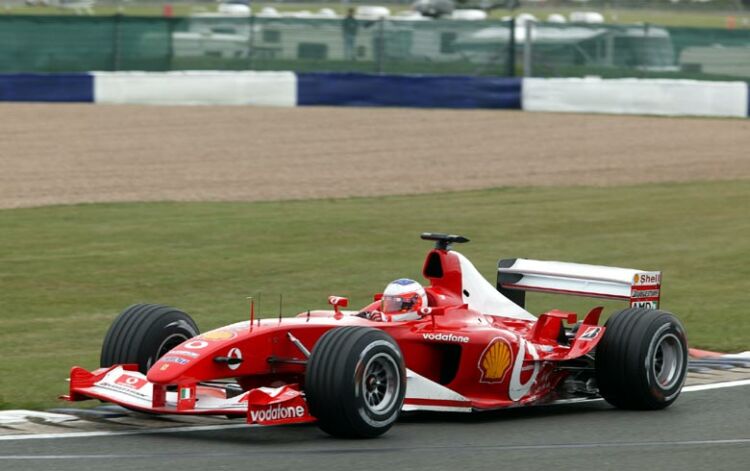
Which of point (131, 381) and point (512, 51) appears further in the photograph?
point (512, 51)

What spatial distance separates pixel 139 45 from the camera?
29.1 metres

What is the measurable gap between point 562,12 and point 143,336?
5255 cm

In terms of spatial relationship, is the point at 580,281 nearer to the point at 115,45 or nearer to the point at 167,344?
the point at 167,344

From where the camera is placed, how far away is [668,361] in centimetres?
912

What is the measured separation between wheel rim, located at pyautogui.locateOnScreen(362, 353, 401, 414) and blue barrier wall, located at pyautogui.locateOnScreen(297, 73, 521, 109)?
859 inches

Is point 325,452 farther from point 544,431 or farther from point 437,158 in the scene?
point 437,158

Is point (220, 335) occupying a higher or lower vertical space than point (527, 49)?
lower

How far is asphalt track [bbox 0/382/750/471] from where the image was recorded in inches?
285

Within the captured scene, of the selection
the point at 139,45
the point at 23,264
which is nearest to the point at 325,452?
the point at 23,264

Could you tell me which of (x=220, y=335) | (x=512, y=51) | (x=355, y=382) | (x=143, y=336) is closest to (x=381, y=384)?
(x=355, y=382)

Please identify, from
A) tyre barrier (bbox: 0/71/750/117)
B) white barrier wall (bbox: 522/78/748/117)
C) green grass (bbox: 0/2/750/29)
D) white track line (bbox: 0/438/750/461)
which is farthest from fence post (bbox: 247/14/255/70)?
white track line (bbox: 0/438/750/461)

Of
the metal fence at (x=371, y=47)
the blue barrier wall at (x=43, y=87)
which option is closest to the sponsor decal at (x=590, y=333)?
the metal fence at (x=371, y=47)

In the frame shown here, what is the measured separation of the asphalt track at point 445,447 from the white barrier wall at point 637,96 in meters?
20.0

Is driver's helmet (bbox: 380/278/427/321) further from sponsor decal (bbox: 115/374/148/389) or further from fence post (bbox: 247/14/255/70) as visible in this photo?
fence post (bbox: 247/14/255/70)
